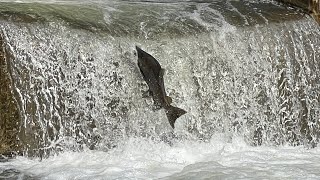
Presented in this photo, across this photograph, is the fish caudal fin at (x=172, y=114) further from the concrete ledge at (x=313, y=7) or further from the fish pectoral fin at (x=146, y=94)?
the concrete ledge at (x=313, y=7)

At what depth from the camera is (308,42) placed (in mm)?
8438

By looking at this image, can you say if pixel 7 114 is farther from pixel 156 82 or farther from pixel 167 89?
pixel 167 89

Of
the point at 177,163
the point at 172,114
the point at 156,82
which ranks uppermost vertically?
the point at 156,82

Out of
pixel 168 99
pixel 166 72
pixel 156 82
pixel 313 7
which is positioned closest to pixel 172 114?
pixel 168 99

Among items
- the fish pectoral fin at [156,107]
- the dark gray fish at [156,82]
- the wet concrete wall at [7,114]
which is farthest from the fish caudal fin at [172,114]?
the wet concrete wall at [7,114]

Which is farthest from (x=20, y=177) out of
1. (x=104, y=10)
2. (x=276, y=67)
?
(x=276, y=67)

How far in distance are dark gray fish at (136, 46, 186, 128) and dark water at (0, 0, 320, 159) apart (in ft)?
0.54

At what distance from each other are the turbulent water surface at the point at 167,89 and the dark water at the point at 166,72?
0.01m

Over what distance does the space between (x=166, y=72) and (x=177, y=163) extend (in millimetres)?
1255

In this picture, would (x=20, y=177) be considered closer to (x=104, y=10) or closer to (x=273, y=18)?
(x=104, y=10)

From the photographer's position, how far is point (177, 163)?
21.4ft

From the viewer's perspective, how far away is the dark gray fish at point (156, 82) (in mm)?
6867

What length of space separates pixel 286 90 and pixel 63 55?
275 cm

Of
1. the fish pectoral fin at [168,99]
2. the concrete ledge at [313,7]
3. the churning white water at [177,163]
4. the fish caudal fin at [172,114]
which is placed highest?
the concrete ledge at [313,7]
